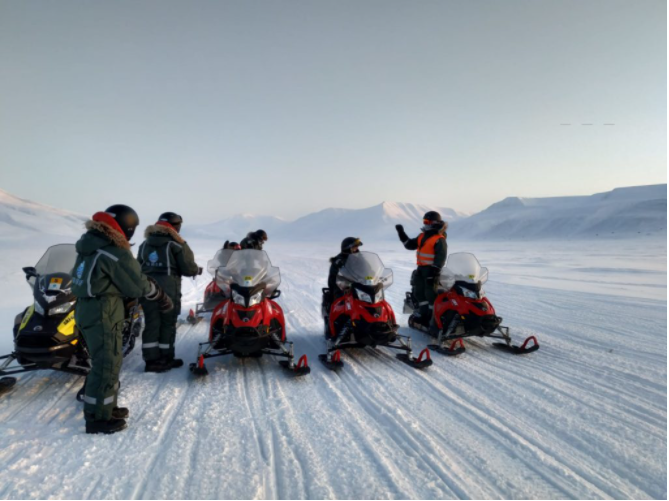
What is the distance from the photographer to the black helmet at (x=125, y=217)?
139 inches

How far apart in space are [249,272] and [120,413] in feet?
7.33

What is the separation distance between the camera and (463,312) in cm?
582

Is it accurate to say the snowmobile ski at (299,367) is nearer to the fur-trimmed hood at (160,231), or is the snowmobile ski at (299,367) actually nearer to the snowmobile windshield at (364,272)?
the snowmobile windshield at (364,272)

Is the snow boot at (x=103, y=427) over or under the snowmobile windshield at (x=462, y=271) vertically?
under

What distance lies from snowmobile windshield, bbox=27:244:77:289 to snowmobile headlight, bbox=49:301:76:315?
540mm

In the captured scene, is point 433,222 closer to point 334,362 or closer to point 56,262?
point 334,362

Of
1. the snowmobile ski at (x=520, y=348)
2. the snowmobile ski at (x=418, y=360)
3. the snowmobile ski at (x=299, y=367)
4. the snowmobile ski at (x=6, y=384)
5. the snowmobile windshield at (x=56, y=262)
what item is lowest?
the snowmobile ski at (x=520, y=348)

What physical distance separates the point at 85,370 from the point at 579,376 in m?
5.84

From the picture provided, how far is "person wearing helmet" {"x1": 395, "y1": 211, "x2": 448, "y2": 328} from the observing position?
22.1 ft

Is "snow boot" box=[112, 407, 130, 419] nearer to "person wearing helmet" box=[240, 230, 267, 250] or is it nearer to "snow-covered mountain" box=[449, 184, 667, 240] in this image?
"person wearing helmet" box=[240, 230, 267, 250]

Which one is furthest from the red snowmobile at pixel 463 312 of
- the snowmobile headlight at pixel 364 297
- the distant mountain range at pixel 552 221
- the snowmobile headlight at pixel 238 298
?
the distant mountain range at pixel 552 221

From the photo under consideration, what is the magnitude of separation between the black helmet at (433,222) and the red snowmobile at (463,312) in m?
0.64

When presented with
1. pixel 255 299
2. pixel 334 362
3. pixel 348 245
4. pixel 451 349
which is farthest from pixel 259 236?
pixel 451 349

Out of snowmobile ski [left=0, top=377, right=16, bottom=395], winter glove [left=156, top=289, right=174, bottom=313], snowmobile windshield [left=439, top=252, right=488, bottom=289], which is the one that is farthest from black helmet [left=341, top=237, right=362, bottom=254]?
snowmobile ski [left=0, top=377, right=16, bottom=395]
